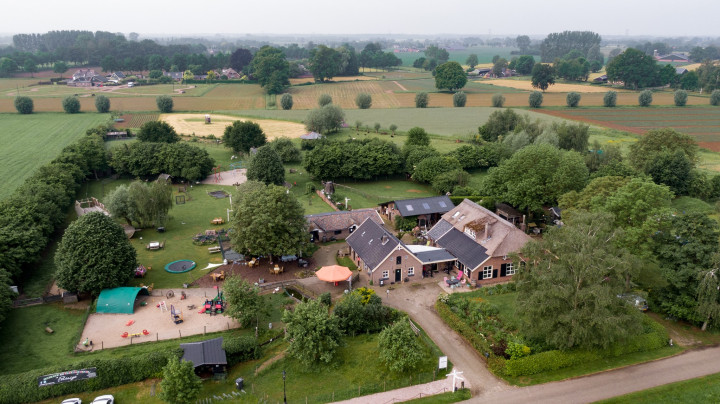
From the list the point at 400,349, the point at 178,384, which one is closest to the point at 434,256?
the point at 400,349

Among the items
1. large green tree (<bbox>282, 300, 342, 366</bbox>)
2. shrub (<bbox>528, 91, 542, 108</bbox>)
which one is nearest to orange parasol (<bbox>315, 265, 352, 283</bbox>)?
large green tree (<bbox>282, 300, 342, 366</bbox>)

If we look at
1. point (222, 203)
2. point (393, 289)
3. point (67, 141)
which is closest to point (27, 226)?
point (222, 203)

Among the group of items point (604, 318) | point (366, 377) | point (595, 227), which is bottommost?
point (366, 377)

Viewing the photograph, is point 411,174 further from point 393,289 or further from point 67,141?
point 67,141

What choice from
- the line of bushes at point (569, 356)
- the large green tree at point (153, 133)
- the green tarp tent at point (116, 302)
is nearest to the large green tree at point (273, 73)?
the large green tree at point (153, 133)

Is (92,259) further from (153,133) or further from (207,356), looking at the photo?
(153,133)

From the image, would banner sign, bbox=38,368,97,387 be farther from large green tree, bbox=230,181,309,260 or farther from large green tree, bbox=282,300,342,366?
large green tree, bbox=230,181,309,260
